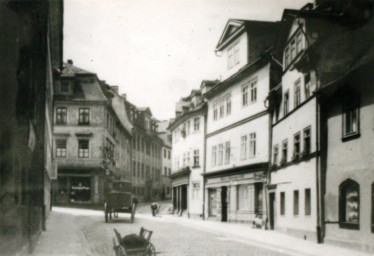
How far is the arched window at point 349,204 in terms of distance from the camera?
18391 mm

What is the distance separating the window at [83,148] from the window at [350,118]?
31613 mm

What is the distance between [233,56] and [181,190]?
650 inches

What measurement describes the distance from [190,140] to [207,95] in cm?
669

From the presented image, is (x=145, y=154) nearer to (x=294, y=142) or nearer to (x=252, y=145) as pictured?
(x=252, y=145)

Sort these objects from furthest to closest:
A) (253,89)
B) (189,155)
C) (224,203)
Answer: (189,155) < (224,203) < (253,89)

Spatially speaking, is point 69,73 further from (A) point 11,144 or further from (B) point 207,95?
(A) point 11,144

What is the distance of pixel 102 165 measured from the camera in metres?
48.3

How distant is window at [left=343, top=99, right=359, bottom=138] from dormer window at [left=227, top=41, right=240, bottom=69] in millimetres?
15330

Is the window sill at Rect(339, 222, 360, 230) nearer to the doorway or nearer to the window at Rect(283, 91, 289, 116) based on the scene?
the window at Rect(283, 91, 289, 116)

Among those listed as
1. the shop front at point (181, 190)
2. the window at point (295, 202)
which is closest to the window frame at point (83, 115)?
the shop front at point (181, 190)

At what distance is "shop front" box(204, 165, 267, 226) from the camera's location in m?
31.5

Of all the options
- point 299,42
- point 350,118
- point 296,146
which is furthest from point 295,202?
point 350,118

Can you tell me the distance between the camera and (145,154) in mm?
67688

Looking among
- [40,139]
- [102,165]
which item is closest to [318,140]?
[40,139]
